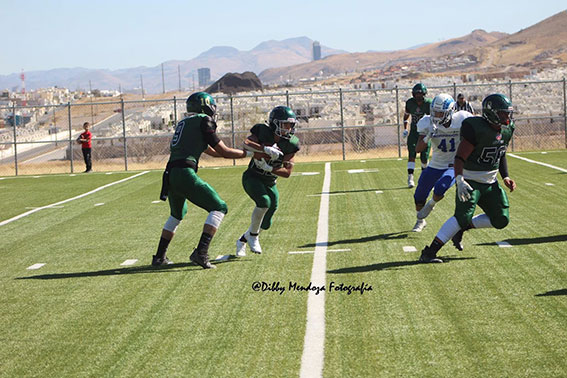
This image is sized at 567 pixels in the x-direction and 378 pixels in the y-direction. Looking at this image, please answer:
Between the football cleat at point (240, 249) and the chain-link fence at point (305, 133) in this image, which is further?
the chain-link fence at point (305, 133)

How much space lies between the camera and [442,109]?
981cm

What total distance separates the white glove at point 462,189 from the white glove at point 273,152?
193 centimetres

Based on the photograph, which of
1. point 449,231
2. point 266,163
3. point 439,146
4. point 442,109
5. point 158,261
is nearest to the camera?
point 449,231

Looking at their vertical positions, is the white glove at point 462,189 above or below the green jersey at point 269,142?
below

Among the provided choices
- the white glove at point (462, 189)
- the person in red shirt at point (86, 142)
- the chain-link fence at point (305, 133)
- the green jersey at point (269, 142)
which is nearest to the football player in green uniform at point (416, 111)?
the green jersey at point (269, 142)

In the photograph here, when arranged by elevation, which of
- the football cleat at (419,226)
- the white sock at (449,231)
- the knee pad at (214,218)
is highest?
the knee pad at (214,218)

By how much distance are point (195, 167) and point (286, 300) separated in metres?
2.25

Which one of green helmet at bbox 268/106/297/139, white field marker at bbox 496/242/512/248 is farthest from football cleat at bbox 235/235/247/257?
white field marker at bbox 496/242/512/248

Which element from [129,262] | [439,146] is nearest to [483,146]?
[439,146]

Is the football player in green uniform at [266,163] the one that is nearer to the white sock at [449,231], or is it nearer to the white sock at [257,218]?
the white sock at [257,218]

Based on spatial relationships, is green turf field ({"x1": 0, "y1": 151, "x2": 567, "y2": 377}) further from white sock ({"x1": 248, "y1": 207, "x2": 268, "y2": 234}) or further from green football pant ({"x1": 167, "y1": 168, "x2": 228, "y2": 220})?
green football pant ({"x1": 167, "y1": 168, "x2": 228, "y2": 220})

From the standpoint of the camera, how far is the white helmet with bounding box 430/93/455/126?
9.80m

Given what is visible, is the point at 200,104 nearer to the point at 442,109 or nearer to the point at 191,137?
the point at 191,137

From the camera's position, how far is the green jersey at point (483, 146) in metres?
8.09
